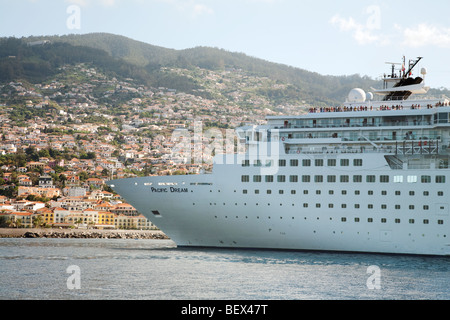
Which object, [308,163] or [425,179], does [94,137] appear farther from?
[425,179]

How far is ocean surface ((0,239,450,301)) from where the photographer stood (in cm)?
2039

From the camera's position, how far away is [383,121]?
31406 mm

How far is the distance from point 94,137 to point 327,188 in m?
85.9

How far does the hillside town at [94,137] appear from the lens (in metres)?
81.5

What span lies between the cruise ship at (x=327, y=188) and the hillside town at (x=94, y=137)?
133ft

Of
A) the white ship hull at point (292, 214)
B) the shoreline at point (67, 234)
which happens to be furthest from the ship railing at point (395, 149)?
the shoreline at point (67, 234)

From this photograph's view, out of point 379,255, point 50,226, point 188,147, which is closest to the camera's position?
point 379,255

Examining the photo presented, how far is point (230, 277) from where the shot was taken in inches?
925

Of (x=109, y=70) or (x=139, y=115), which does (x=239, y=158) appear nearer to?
(x=139, y=115)

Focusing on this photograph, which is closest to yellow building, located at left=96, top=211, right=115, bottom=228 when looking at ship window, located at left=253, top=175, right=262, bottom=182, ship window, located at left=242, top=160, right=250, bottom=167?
ship window, located at left=242, top=160, right=250, bottom=167

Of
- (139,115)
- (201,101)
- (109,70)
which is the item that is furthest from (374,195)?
(109,70)

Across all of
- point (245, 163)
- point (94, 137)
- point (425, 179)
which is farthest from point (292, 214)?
point (94, 137)

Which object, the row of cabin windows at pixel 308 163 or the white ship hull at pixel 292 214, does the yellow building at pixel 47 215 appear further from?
the row of cabin windows at pixel 308 163

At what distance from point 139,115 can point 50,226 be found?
2299 inches
